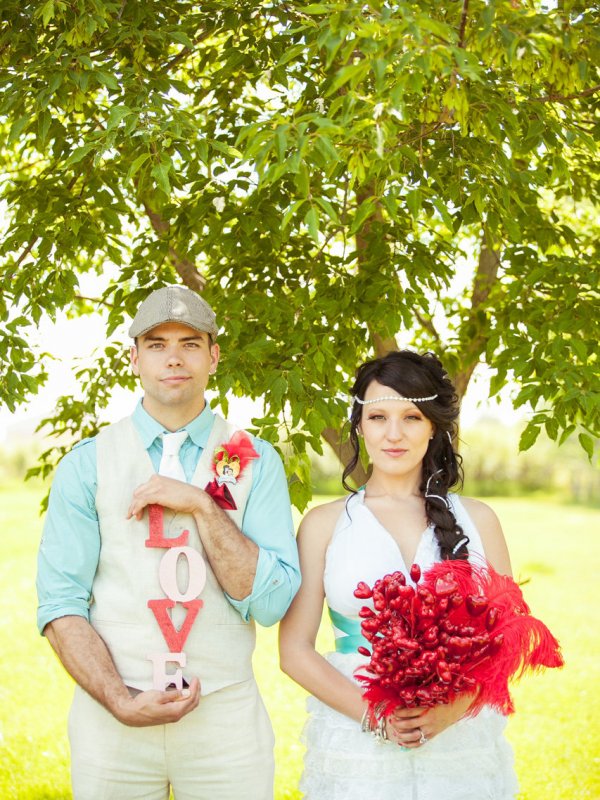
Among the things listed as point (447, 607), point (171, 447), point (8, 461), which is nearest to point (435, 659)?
point (447, 607)

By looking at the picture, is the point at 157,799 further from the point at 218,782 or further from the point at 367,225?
the point at 367,225

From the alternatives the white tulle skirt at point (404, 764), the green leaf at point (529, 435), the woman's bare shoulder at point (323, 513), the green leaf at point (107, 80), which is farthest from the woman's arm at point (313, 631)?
the green leaf at point (107, 80)

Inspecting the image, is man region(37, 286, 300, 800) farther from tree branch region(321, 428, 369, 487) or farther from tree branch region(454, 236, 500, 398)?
tree branch region(454, 236, 500, 398)

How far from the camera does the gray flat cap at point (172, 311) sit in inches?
110

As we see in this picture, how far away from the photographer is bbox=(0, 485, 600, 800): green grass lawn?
21.1 ft

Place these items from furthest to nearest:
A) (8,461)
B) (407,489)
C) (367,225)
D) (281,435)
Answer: (8,461) → (367,225) → (281,435) → (407,489)

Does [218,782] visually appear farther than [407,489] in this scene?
No

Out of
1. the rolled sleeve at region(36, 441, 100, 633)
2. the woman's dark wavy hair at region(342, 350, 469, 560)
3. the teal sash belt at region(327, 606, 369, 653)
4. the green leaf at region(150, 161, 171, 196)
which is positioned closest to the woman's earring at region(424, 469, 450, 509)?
the woman's dark wavy hair at region(342, 350, 469, 560)

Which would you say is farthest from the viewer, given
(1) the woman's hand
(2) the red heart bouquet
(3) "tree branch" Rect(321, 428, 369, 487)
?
(3) "tree branch" Rect(321, 428, 369, 487)

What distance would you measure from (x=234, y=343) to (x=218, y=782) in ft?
6.51

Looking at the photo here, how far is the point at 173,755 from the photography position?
9.02 feet

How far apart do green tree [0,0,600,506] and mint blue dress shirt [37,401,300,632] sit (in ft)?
2.37

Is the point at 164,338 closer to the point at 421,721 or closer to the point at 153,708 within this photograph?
the point at 153,708

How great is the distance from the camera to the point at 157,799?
2.77 metres
